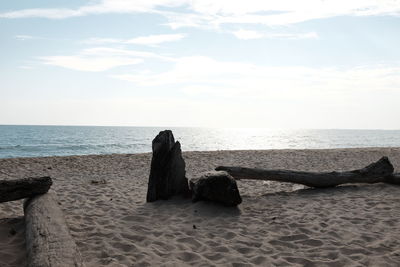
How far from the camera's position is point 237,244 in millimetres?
4762

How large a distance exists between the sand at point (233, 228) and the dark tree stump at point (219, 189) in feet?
0.57

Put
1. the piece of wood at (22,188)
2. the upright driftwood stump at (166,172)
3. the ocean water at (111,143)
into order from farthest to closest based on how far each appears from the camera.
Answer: the ocean water at (111,143), the upright driftwood stump at (166,172), the piece of wood at (22,188)

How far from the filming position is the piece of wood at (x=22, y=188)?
5508mm

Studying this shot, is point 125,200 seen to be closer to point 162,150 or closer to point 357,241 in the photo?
point 162,150

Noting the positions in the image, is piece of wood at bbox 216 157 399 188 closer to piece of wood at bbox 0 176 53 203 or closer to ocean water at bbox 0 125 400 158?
piece of wood at bbox 0 176 53 203

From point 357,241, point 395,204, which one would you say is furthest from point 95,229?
point 395,204

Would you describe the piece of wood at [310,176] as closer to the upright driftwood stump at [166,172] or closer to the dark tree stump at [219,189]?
the upright driftwood stump at [166,172]

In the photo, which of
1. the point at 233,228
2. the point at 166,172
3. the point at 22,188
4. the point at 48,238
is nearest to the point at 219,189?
the point at 233,228

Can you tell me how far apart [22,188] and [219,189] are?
3522 millimetres

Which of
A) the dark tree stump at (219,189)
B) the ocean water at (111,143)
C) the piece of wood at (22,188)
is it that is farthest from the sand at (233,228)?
the ocean water at (111,143)

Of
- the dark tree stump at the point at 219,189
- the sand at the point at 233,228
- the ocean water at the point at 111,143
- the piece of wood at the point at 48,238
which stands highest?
the dark tree stump at the point at 219,189

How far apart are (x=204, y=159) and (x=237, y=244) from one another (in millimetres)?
12931

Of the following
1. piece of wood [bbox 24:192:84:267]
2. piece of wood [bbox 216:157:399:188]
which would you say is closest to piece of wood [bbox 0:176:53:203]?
piece of wood [bbox 24:192:84:267]

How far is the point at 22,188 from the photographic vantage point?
570 cm
